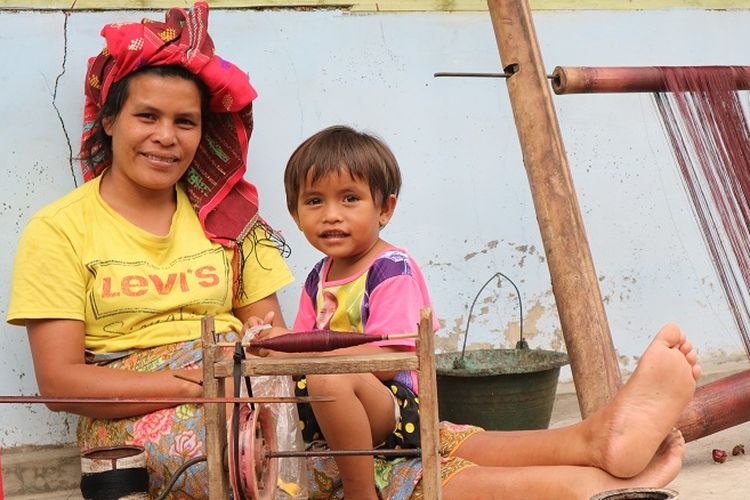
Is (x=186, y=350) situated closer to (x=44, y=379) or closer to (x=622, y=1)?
(x=44, y=379)

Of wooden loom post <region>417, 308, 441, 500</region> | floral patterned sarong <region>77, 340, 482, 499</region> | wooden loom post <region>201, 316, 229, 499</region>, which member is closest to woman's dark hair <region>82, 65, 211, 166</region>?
floral patterned sarong <region>77, 340, 482, 499</region>

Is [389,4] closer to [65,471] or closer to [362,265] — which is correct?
[362,265]

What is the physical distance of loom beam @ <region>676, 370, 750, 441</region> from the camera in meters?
3.46

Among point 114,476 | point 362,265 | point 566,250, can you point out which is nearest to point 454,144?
point 566,250

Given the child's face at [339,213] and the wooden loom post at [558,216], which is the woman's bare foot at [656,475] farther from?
the child's face at [339,213]

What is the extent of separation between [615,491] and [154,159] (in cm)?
170

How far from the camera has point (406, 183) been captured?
4.27 meters

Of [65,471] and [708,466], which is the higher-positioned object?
[65,471]

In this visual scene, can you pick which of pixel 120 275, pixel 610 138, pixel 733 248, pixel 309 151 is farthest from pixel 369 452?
pixel 610 138

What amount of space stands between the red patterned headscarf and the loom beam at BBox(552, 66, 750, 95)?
0.98 meters

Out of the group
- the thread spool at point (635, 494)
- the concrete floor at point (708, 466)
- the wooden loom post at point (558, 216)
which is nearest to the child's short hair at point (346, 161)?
the wooden loom post at point (558, 216)

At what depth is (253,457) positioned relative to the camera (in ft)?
7.78

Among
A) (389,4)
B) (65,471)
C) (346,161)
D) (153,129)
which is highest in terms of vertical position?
(389,4)

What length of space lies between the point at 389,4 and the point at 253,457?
2296mm
